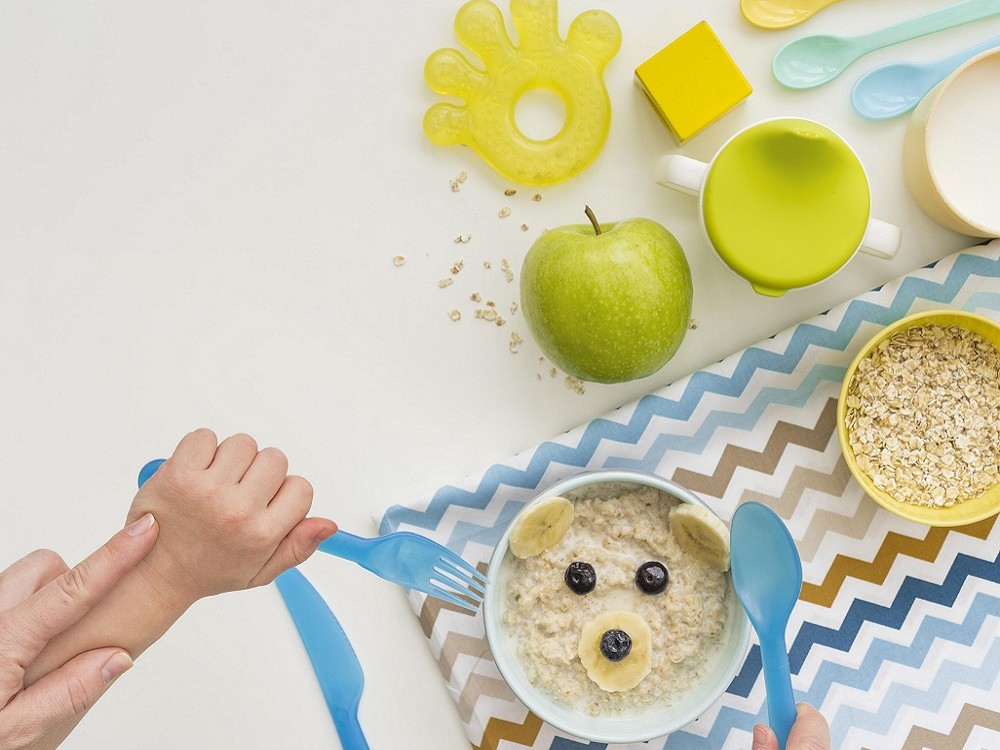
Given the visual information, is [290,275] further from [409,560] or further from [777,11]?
[777,11]

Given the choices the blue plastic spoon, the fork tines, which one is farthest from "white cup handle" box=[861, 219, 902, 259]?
the fork tines

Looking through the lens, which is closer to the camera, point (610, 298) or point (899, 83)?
point (610, 298)

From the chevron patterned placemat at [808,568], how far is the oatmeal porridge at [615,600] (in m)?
0.06

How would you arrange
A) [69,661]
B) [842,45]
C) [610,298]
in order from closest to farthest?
[69,661]
[610,298]
[842,45]

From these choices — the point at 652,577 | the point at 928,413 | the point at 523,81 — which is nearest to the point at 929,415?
the point at 928,413

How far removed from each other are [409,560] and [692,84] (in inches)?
21.0

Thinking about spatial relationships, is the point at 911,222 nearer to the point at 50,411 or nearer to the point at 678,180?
the point at 678,180

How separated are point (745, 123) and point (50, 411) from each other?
794 mm

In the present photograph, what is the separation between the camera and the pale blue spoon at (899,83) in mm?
884

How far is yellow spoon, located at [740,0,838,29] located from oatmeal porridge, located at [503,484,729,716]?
487 millimetres

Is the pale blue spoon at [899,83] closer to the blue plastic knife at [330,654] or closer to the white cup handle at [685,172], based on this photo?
the white cup handle at [685,172]

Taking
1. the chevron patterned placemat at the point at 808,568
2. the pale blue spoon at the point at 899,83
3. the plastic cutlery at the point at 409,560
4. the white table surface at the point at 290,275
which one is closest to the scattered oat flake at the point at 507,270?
the white table surface at the point at 290,275

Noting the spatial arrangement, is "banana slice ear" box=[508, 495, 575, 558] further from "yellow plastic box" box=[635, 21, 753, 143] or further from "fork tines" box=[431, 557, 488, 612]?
"yellow plastic box" box=[635, 21, 753, 143]

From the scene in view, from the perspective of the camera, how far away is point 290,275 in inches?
36.3
